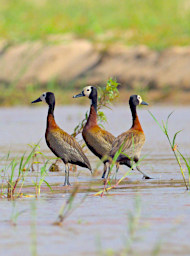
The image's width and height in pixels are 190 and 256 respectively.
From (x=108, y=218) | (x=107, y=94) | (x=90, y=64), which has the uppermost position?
(x=90, y=64)

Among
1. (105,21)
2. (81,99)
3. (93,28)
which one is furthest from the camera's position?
(105,21)

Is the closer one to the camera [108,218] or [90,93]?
[108,218]

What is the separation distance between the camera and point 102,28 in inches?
1053

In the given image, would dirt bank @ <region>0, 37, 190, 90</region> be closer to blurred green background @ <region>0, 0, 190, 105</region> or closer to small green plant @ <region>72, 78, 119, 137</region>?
blurred green background @ <region>0, 0, 190, 105</region>

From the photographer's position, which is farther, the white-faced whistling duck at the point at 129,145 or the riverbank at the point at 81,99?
the riverbank at the point at 81,99

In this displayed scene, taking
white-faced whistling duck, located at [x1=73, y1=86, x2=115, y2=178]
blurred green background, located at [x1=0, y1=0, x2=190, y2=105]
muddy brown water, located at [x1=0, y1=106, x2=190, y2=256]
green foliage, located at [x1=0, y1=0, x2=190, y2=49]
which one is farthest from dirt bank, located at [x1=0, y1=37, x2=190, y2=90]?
white-faced whistling duck, located at [x1=73, y1=86, x2=115, y2=178]

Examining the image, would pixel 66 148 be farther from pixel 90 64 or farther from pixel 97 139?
pixel 90 64

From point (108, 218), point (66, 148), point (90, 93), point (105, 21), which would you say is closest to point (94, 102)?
point (90, 93)

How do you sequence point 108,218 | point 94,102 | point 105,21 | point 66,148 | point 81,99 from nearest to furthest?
1. point 108,218
2. point 66,148
3. point 94,102
4. point 81,99
5. point 105,21

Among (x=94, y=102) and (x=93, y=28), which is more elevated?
(x=93, y=28)

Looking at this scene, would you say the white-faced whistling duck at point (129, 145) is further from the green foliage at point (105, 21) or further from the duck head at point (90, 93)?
the green foliage at point (105, 21)

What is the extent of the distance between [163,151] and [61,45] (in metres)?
14.0

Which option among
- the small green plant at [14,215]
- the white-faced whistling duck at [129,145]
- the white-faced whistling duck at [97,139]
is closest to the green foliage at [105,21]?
the white-faced whistling duck at [97,139]

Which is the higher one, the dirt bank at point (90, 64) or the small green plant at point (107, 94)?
the dirt bank at point (90, 64)
